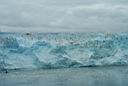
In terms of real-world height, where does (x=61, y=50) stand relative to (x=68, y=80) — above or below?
below

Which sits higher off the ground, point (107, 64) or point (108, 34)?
point (108, 34)

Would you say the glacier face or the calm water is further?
the glacier face

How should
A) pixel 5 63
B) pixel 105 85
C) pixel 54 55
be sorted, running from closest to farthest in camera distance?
pixel 105 85 < pixel 5 63 < pixel 54 55

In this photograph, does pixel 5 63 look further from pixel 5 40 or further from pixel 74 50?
pixel 74 50

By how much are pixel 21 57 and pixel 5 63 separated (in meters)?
4.14

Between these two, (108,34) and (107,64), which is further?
(108,34)

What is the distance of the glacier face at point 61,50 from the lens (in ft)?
294

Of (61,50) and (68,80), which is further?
(61,50)

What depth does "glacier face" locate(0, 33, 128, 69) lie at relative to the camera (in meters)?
89.6

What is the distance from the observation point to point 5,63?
86625mm

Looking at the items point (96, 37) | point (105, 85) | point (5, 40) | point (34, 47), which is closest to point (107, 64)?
point (96, 37)

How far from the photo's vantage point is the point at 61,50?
96250 mm

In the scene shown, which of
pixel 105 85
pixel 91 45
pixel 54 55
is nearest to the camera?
pixel 105 85

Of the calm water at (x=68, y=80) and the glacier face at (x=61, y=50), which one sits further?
the glacier face at (x=61, y=50)
